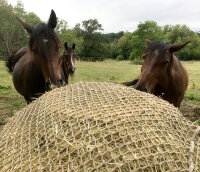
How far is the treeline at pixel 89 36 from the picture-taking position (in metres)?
26.8

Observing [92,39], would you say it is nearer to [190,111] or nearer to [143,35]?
[143,35]

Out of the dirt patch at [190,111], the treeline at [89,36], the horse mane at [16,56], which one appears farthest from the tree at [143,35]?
the horse mane at [16,56]

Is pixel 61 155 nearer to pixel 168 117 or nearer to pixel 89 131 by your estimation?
pixel 89 131

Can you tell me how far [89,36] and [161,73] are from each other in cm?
5721

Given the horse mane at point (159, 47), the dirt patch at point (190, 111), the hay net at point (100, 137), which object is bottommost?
the dirt patch at point (190, 111)

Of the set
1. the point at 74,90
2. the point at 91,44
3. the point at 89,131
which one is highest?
the point at 91,44

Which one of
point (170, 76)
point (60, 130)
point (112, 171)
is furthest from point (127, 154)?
point (170, 76)

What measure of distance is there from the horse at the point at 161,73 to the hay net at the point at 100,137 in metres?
1.68

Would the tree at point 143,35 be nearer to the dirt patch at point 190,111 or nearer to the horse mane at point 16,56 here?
the dirt patch at point 190,111

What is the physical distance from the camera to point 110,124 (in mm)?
1278

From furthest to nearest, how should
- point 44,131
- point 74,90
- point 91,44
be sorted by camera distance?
point 91,44 → point 74,90 → point 44,131

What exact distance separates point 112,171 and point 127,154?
163 mm

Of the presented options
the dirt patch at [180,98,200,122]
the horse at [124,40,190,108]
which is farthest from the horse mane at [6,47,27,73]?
the dirt patch at [180,98,200,122]

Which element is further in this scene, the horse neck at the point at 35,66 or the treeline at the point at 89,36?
the treeline at the point at 89,36
